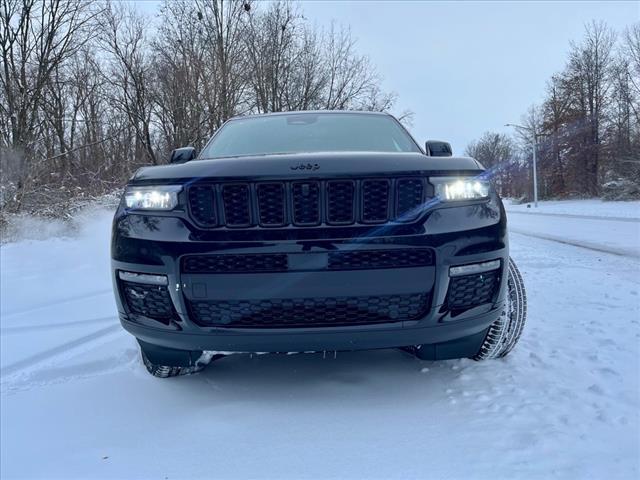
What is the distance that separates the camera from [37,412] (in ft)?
6.72

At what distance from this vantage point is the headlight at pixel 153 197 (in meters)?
1.93

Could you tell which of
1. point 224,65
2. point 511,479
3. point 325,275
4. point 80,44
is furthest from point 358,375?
point 224,65

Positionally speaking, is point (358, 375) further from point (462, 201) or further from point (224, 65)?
point (224, 65)

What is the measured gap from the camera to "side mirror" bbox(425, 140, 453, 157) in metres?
2.79

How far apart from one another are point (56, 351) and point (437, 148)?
289cm

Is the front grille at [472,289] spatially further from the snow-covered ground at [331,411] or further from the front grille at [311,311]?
the snow-covered ground at [331,411]

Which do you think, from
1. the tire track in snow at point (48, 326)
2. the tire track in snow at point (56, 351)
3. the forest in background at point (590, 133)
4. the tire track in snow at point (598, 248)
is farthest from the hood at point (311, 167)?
the forest in background at point (590, 133)

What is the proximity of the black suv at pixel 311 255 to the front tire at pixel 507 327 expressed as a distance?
0.37 metres

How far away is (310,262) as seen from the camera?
181cm

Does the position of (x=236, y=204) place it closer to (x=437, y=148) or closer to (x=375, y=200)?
(x=375, y=200)

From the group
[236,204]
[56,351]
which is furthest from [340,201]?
[56,351]

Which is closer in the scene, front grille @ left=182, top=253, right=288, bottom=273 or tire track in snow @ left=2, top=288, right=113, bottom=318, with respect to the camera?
front grille @ left=182, top=253, right=288, bottom=273

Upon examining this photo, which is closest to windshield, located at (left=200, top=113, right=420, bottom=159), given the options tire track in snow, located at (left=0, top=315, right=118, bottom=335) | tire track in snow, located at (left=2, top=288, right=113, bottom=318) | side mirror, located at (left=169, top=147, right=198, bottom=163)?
side mirror, located at (left=169, top=147, right=198, bottom=163)

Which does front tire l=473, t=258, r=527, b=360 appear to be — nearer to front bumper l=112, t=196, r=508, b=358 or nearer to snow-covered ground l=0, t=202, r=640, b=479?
snow-covered ground l=0, t=202, r=640, b=479
